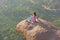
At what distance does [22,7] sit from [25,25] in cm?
1175

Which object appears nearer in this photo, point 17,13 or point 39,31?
point 39,31

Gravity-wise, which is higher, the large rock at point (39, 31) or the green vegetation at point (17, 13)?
the green vegetation at point (17, 13)

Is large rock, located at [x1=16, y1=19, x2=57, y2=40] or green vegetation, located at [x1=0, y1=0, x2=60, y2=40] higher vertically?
green vegetation, located at [x1=0, y1=0, x2=60, y2=40]

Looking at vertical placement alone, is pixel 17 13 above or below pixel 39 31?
above

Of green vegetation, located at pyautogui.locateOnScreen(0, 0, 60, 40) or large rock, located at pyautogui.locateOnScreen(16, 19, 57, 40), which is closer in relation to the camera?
large rock, located at pyautogui.locateOnScreen(16, 19, 57, 40)

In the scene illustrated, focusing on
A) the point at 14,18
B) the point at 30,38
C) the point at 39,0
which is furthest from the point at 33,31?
the point at 39,0

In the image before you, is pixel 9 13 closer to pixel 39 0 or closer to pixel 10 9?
pixel 10 9

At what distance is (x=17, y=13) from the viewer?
21828mm

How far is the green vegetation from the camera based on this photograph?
57.1 ft

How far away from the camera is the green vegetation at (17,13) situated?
17400 mm

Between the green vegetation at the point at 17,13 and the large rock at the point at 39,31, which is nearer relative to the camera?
the large rock at the point at 39,31

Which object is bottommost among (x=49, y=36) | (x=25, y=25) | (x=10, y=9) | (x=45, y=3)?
(x=49, y=36)

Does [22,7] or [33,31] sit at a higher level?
[22,7]

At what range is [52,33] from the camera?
10234mm
